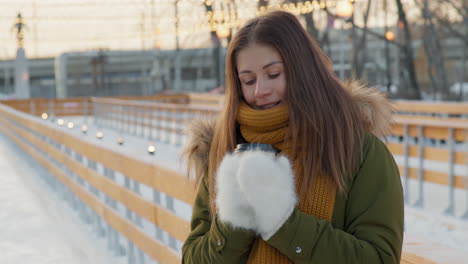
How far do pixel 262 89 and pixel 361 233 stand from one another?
0.45m

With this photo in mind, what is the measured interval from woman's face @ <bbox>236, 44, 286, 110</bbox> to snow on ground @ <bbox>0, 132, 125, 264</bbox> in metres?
4.21

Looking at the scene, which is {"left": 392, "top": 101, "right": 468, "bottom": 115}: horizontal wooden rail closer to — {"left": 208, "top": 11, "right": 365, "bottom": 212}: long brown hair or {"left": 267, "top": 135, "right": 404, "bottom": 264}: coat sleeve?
{"left": 208, "top": 11, "right": 365, "bottom": 212}: long brown hair

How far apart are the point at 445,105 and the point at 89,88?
136 ft

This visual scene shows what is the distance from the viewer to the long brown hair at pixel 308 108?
6.14 ft

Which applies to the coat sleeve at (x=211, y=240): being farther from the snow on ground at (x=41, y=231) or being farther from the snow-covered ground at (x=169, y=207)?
Result: the snow on ground at (x=41, y=231)

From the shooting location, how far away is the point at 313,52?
198cm

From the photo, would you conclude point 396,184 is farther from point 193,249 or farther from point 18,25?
point 18,25

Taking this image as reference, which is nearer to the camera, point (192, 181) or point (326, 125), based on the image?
A: point (326, 125)

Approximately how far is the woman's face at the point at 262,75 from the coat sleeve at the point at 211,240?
1.00 ft

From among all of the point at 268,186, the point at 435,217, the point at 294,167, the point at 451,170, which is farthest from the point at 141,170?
the point at 451,170

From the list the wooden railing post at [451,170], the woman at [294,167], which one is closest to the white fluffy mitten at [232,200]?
the woman at [294,167]

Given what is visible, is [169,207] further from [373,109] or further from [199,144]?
[373,109]

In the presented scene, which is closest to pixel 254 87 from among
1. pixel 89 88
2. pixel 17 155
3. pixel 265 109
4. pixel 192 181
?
pixel 265 109

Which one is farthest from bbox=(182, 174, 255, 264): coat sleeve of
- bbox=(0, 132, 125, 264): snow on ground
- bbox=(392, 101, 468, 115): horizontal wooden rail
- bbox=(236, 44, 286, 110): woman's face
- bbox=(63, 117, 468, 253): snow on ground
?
bbox=(392, 101, 468, 115): horizontal wooden rail
